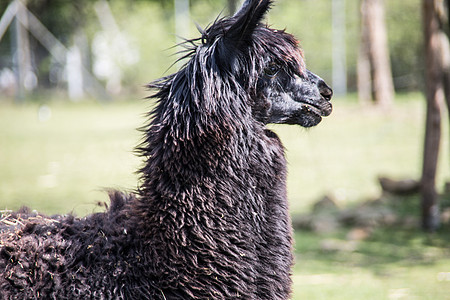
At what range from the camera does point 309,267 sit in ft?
20.7

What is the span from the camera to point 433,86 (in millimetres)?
6992

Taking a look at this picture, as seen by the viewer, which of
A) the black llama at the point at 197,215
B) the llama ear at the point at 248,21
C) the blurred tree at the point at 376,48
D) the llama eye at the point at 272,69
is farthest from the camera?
the blurred tree at the point at 376,48

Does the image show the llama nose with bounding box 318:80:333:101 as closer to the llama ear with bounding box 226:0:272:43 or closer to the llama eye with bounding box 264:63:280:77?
the llama eye with bounding box 264:63:280:77

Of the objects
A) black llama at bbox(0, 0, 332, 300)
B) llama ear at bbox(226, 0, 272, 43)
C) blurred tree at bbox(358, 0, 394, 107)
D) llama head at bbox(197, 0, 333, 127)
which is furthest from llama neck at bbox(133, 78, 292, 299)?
blurred tree at bbox(358, 0, 394, 107)

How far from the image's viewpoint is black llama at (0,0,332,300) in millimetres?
2572

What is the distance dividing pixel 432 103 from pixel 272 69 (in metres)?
4.66

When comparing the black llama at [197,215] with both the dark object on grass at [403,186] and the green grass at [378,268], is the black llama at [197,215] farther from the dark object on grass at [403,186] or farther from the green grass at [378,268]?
the dark object on grass at [403,186]

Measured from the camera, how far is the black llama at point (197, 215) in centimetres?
257

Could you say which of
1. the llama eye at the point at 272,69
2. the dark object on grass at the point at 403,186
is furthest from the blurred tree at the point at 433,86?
the llama eye at the point at 272,69

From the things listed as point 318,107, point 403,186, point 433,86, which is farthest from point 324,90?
point 403,186

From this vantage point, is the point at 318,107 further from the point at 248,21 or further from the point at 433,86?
the point at 433,86

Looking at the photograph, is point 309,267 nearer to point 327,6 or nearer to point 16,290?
point 16,290

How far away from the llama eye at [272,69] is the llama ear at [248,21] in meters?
Answer: 0.22

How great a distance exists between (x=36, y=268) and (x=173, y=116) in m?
1.00
